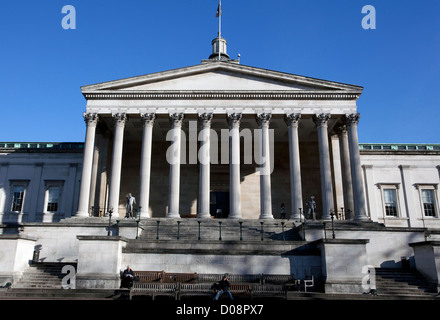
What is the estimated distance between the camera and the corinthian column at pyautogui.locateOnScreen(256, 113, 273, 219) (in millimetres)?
31188

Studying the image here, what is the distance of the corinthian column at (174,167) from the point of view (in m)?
31.4

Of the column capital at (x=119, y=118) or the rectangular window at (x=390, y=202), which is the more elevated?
the column capital at (x=119, y=118)

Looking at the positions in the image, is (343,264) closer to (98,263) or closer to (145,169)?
(98,263)

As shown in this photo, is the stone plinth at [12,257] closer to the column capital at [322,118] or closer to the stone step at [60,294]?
the stone step at [60,294]

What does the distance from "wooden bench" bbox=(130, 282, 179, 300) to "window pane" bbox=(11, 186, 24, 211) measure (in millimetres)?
29448

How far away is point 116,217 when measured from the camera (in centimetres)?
3117

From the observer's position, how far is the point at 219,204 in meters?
40.1

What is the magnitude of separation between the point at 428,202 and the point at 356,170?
14.9m

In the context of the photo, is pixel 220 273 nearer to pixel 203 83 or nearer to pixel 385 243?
pixel 385 243

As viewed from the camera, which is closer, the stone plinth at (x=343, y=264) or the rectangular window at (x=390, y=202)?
the stone plinth at (x=343, y=264)

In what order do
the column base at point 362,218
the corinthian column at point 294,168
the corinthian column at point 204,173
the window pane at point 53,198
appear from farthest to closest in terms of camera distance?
1. the window pane at point 53,198
2. the corinthian column at point 204,173
3. the corinthian column at point 294,168
4. the column base at point 362,218

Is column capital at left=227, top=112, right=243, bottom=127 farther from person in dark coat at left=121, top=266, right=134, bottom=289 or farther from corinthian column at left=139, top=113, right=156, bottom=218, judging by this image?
person in dark coat at left=121, top=266, right=134, bottom=289

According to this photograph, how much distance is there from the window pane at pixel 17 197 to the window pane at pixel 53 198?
3.04m
